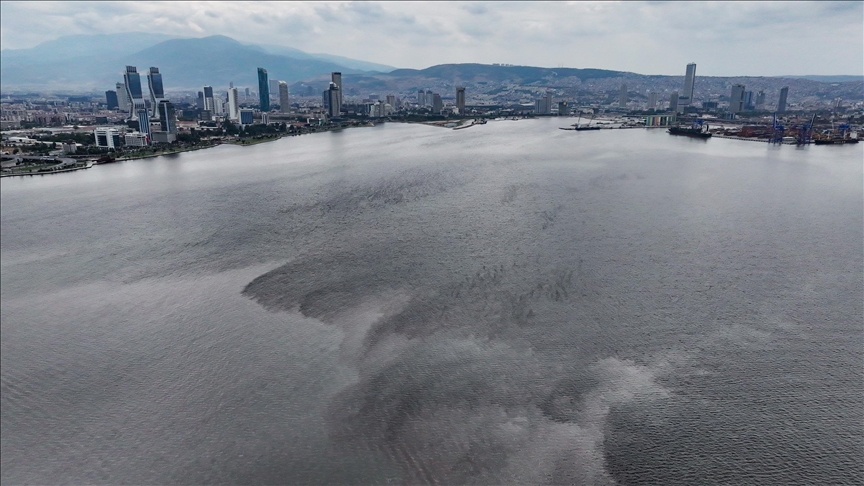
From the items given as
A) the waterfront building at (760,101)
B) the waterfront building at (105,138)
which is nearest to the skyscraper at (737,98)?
the waterfront building at (760,101)

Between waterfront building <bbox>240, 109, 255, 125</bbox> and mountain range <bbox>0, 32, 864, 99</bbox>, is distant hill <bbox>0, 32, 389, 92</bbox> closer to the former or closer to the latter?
mountain range <bbox>0, 32, 864, 99</bbox>

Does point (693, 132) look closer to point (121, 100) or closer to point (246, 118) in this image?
point (246, 118)

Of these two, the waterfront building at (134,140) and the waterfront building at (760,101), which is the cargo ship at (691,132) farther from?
the waterfront building at (134,140)

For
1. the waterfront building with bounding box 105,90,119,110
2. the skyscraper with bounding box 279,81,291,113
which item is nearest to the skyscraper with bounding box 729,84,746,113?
the skyscraper with bounding box 279,81,291,113

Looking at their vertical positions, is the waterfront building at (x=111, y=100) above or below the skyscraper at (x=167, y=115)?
above

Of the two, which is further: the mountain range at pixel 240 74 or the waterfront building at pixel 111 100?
the mountain range at pixel 240 74

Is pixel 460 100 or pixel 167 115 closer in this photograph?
pixel 167 115

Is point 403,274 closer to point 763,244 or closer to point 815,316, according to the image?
point 815,316

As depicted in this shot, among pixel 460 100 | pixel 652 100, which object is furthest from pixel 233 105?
pixel 652 100

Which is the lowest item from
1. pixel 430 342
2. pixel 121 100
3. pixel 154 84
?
pixel 430 342
